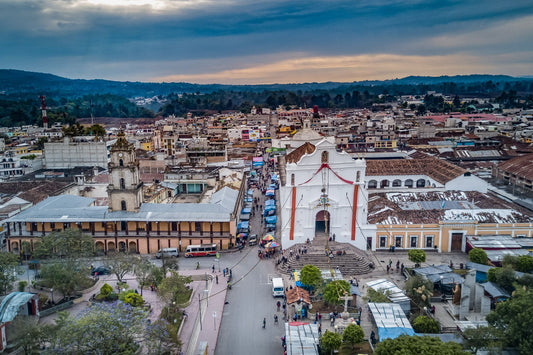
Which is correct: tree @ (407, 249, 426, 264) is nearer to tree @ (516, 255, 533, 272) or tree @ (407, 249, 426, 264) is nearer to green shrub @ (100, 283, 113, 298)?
tree @ (516, 255, 533, 272)

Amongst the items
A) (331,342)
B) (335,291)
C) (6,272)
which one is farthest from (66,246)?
(331,342)

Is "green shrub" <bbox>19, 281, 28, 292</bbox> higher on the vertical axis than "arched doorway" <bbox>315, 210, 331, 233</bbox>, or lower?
lower

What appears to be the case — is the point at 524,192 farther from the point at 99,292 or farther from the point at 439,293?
the point at 99,292

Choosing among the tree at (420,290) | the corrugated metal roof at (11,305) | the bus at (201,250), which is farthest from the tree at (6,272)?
the tree at (420,290)

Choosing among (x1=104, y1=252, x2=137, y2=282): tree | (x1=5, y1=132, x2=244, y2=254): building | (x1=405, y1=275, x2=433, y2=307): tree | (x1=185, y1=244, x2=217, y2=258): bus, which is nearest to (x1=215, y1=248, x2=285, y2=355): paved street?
(x1=185, y1=244, x2=217, y2=258): bus

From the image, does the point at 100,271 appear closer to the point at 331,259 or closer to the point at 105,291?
the point at 105,291

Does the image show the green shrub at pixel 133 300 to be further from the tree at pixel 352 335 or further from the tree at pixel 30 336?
the tree at pixel 352 335
